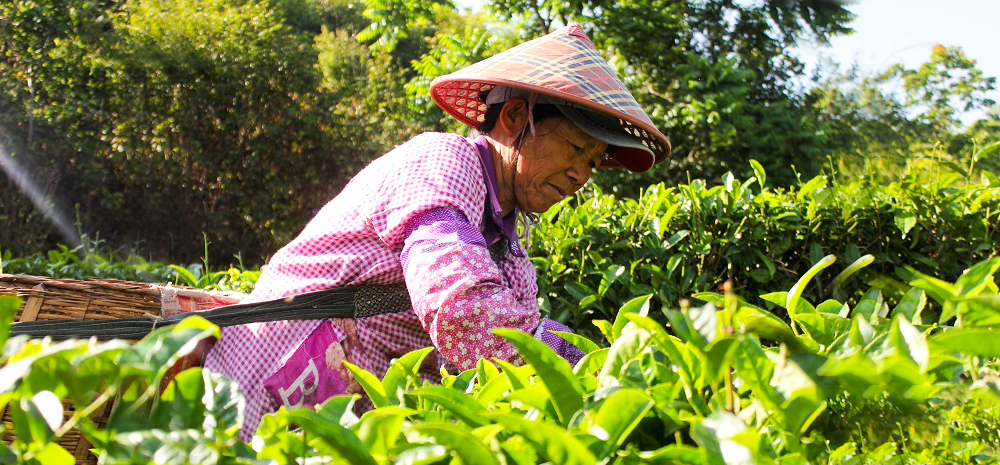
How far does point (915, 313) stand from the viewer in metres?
1.10

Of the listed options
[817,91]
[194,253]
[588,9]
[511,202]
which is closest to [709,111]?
[588,9]

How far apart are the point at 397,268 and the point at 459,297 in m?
0.43

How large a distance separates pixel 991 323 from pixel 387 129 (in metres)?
16.8

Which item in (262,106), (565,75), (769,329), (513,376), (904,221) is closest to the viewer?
(769,329)

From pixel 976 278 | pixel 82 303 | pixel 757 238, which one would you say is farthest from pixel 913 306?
pixel 757 238

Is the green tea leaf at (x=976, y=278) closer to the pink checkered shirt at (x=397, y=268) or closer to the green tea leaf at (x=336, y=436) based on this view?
the green tea leaf at (x=336, y=436)

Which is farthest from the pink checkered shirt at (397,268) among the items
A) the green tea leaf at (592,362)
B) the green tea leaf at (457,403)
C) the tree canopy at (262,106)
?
the tree canopy at (262,106)

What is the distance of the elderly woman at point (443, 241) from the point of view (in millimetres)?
2057

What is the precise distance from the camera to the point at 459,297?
6.57 feet

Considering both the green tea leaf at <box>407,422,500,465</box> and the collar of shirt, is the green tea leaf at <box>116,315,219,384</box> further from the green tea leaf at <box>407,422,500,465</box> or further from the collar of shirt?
the collar of shirt

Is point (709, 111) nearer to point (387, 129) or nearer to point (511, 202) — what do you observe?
point (387, 129)

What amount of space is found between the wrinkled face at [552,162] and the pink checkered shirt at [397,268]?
0.12m

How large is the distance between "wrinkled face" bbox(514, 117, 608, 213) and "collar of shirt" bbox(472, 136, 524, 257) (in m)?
0.07

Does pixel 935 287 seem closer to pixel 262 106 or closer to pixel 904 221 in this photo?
pixel 904 221
